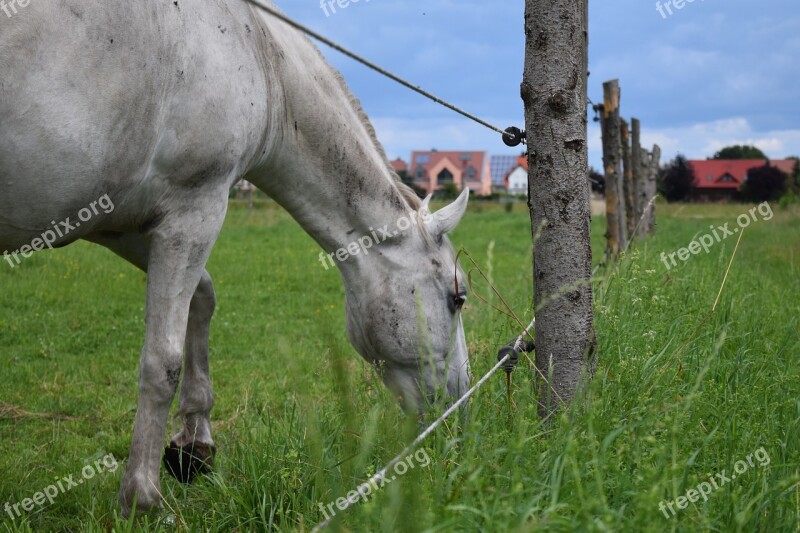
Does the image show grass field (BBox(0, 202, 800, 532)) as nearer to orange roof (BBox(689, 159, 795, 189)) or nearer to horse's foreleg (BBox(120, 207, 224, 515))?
horse's foreleg (BBox(120, 207, 224, 515))

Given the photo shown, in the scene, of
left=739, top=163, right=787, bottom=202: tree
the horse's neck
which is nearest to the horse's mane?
the horse's neck

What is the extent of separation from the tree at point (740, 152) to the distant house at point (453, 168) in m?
25.7

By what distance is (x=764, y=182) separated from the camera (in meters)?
64.0

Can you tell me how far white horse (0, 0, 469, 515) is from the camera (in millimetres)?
2521

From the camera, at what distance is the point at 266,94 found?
3137mm

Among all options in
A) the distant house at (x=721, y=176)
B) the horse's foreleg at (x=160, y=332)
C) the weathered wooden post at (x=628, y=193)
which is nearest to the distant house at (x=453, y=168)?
the distant house at (x=721, y=176)

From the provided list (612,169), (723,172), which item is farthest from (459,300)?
(723,172)

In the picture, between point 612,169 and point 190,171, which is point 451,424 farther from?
point 612,169

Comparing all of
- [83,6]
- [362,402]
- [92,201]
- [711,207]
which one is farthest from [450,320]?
[711,207]

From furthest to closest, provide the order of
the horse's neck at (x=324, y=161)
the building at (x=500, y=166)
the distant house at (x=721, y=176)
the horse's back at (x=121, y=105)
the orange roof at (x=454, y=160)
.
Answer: the building at (x=500, y=166)
the orange roof at (x=454, y=160)
the distant house at (x=721, y=176)
the horse's neck at (x=324, y=161)
the horse's back at (x=121, y=105)

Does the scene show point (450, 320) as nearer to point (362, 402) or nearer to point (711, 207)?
point (362, 402)

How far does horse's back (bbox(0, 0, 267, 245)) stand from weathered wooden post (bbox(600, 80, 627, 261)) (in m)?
6.48

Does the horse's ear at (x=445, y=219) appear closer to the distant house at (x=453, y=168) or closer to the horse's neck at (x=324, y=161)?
the horse's neck at (x=324, y=161)

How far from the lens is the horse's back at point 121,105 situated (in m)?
2.46
